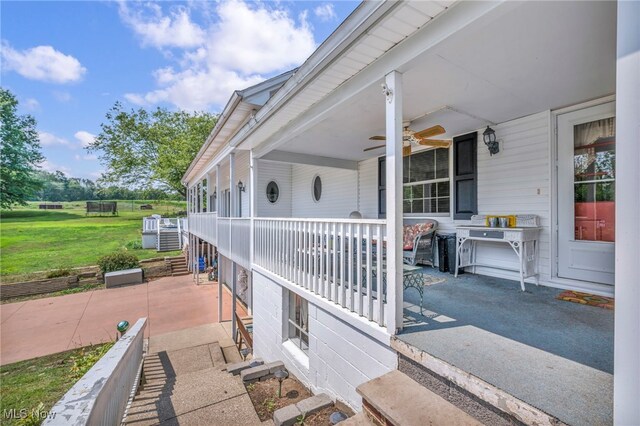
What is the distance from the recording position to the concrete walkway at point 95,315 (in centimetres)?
742

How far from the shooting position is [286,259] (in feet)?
14.0

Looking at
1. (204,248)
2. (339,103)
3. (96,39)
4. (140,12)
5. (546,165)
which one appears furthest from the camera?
(204,248)

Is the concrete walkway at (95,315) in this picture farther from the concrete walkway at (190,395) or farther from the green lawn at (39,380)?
the concrete walkway at (190,395)

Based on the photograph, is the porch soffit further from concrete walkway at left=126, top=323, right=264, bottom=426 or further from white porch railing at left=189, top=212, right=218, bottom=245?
white porch railing at left=189, top=212, right=218, bottom=245

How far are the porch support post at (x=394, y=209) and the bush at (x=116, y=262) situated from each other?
1530cm

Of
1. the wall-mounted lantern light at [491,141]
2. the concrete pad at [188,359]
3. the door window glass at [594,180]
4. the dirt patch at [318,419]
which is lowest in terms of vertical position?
the concrete pad at [188,359]

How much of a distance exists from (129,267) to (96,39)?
10.0m

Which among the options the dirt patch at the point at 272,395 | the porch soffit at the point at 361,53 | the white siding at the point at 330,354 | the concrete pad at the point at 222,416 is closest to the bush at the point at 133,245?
the white siding at the point at 330,354

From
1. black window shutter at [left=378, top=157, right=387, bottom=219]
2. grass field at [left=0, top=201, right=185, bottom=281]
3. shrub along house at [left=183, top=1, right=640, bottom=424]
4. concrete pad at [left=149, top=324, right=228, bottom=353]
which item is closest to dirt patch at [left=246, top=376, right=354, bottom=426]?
shrub along house at [left=183, top=1, right=640, bottom=424]

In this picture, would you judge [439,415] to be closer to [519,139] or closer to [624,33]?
[624,33]

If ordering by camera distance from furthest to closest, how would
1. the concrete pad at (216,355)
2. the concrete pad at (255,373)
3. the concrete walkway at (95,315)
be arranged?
the concrete walkway at (95,315) < the concrete pad at (216,355) < the concrete pad at (255,373)

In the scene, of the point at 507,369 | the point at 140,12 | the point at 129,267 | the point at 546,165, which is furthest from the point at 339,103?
the point at 129,267

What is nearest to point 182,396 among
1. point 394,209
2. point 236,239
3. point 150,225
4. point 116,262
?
point 394,209

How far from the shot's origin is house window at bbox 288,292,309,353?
4.32 metres
